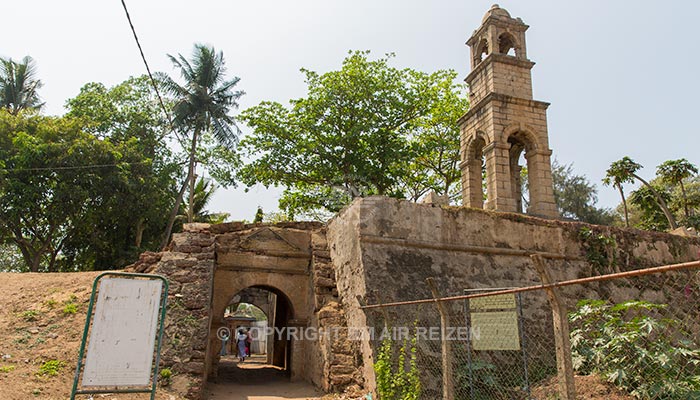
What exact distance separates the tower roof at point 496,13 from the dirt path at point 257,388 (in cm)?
1101

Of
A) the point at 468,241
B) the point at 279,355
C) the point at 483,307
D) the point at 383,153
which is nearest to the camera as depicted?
the point at 483,307

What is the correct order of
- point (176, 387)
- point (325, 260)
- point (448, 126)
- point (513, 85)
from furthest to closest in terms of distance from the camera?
point (448, 126)
point (513, 85)
point (325, 260)
point (176, 387)

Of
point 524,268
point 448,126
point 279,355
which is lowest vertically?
point 279,355

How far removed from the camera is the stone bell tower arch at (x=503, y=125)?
1186 cm

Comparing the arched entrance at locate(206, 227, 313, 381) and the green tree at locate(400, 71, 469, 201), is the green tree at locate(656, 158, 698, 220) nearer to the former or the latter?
the green tree at locate(400, 71, 469, 201)

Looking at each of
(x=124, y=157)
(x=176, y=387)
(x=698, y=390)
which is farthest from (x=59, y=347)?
(x=124, y=157)

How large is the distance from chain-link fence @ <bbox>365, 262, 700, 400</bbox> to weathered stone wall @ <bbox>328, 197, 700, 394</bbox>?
0.49 metres

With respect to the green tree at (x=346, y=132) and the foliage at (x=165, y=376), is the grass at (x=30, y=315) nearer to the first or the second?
the foliage at (x=165, y=376)

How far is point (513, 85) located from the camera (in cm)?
1269

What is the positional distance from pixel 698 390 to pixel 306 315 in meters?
7.32

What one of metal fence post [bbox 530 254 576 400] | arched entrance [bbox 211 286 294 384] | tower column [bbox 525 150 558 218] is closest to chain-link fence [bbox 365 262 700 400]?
metal fence post [bbox 530 254 576 400]

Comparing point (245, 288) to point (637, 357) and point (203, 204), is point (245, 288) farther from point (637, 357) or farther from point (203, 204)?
point (203, 204)

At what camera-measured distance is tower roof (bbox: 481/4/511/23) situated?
13.2 meters

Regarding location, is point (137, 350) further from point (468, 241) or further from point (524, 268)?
point (524, 268)
